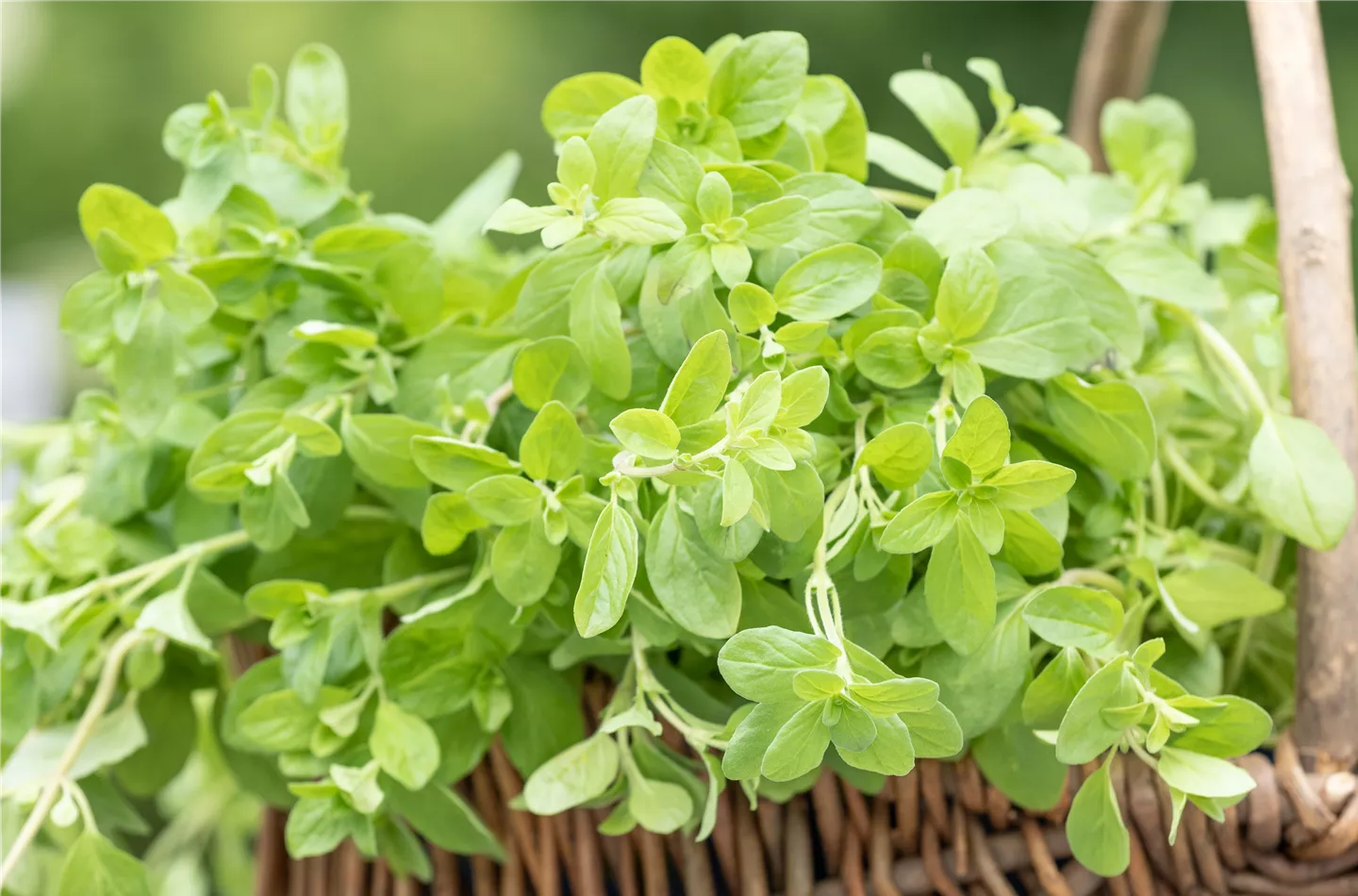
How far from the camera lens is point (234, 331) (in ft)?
1.20

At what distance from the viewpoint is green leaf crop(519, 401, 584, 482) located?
0.86ft

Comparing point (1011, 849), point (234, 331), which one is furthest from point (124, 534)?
point (1011, 849)

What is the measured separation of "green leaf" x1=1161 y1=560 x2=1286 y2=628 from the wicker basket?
0.07 feet

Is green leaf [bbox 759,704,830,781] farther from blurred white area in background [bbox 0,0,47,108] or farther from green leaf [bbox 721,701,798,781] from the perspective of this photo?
blurred white area in background [bbox 0,0,47,108]

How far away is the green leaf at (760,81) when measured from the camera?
0.97 feet

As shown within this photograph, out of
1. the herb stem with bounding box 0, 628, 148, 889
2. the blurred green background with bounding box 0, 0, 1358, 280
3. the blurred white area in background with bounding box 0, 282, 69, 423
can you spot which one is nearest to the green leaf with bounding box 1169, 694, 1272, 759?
the herb stem with bounding box 0, 628, 148, 889

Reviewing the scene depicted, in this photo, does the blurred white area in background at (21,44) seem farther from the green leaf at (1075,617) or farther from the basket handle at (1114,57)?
the green leaf at (1075,617)

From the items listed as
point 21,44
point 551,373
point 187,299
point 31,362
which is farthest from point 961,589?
point 21,44

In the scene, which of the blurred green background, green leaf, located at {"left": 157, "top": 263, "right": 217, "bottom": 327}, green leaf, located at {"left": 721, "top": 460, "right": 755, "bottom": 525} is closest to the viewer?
green leaf, located at {"left": 721, "top": 460, "right": 755, "bottom": 525}

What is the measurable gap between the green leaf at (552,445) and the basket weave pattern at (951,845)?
0.39 ft

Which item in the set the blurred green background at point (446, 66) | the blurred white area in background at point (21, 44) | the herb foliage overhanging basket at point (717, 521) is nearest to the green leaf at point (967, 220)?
the herb foliage overhanging basket at point (717, 521)

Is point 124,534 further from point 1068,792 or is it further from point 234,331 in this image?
point 1068,792

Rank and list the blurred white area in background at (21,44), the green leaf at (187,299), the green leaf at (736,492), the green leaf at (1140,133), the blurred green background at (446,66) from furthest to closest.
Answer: the blurred white area in background at (21,44), the blurred green background at (446,66), the green leaf at (1140,133), the green leaf at (187,299), the green leaf at (736,492)

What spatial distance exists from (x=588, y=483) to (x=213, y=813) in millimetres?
401
